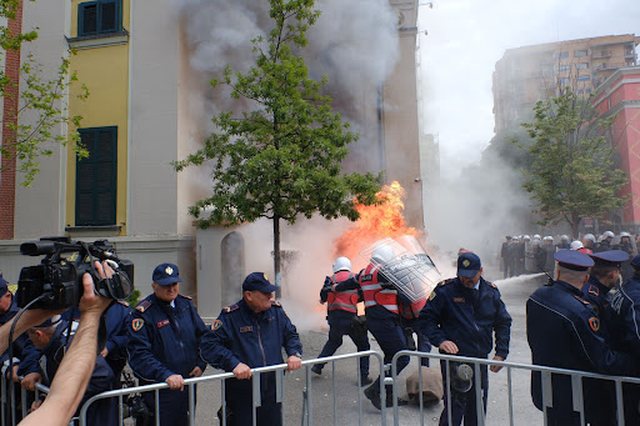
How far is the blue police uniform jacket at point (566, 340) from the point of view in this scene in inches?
106

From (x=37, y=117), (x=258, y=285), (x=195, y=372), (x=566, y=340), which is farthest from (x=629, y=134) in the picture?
(x=195, y=372)

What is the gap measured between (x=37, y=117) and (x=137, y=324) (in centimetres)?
979

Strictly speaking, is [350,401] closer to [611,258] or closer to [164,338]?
[164,338]

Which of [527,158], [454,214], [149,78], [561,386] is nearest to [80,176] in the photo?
[149,78]

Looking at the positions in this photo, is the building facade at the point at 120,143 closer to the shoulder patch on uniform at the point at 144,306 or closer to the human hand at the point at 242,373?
the shoulder patch on uniform at the point at 144,306

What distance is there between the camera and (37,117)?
433 inches

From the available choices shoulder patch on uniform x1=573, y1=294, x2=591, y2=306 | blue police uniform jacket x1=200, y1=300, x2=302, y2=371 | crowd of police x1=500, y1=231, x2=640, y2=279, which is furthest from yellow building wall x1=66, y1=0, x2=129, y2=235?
crowd of police x1=500, y1=231, x2=640, y2=279

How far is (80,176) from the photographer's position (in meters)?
10.9

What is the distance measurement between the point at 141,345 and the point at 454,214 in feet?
95.6

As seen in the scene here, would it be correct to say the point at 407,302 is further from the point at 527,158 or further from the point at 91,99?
the point at 527,158

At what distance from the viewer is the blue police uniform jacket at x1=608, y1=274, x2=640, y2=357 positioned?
2605 millimetres

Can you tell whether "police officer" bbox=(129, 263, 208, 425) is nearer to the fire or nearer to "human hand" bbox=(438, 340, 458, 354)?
"human hand" bbox=(438, 340, 458, 354)

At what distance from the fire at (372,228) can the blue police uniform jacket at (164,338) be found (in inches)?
278

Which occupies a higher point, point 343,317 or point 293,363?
point 293,363
